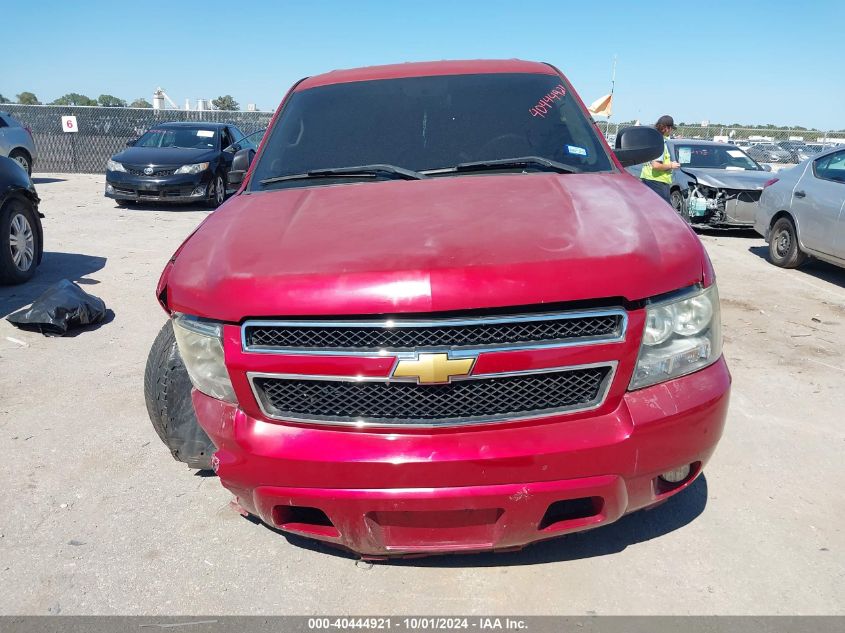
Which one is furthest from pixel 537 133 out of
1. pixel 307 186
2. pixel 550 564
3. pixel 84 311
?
pixel 84 311

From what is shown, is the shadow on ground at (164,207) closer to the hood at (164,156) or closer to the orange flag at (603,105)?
the hood at (164,156)

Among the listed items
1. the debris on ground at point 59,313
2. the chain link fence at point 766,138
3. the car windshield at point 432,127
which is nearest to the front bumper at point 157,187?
the debris on ground at point 59,313

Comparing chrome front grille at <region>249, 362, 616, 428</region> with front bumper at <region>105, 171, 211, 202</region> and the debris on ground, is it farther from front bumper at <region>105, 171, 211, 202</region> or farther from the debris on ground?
front bumper at <region>105, 171, 211, 202</region>

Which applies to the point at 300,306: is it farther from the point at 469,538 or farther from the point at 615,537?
the point at 615,537

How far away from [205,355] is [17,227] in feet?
17.9

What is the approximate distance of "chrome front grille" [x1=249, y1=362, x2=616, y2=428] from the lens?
83.6 inches

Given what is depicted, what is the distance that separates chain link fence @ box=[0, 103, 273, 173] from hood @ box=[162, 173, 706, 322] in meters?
17.4

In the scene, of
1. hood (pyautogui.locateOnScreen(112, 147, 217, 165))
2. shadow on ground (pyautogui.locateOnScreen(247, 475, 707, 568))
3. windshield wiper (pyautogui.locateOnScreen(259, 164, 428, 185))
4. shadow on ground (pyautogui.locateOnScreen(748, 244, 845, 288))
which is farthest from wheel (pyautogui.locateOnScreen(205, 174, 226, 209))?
shadow on ground (pyautogui.locateOnScreen(247, 475, 707, 568))

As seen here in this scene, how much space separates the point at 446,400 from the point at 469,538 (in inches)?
18.3

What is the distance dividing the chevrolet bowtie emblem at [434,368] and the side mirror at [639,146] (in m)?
2.22

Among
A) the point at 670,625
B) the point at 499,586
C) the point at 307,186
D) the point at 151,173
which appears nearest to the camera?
the point at 670,625

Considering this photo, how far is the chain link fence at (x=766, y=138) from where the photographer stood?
26.1 m

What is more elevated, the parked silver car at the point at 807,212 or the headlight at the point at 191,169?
the parked silver car at the point at 807,212

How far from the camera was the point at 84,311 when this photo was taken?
544 centimetres
